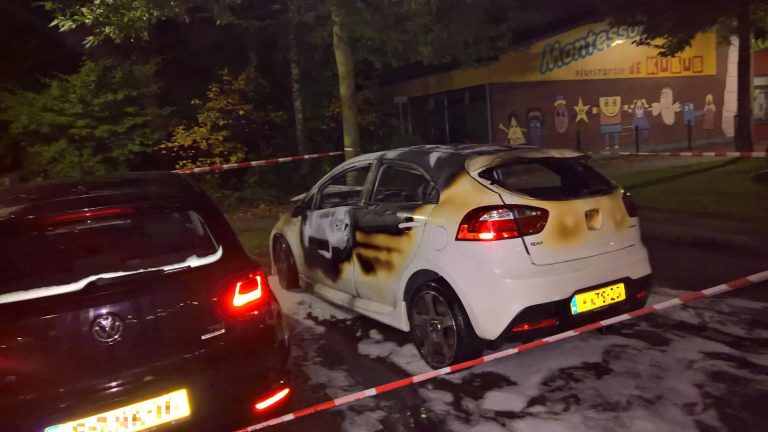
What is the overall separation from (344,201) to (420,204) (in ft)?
4.06

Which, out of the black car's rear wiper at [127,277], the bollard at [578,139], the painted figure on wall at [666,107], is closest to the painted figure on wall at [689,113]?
the painted figure on wall at [666,107]

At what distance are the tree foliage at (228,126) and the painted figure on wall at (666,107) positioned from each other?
49.1ft

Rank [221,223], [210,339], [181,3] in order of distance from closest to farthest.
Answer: [210,339], [221,223], [181,3]

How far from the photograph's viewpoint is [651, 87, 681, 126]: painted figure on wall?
22.7 meters

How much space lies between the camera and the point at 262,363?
3127mm

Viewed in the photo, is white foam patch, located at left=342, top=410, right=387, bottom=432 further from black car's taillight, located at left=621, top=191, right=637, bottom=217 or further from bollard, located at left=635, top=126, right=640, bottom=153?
bollard, located at left=635, top=126, right=640, bottom=153

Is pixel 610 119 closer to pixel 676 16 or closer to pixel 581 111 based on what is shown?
pixel 581 111

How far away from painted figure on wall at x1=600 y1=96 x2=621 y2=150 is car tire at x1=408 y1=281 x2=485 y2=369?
19193mm

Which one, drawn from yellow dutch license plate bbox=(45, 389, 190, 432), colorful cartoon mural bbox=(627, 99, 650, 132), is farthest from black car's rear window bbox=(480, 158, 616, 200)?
colorful cartoon mural bbox=(627, 99, 650, 132)

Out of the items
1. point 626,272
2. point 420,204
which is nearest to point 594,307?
point 626,272

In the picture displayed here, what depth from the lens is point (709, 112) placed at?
23781 millimetres

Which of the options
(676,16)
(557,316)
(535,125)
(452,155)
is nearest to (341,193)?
(452,155)

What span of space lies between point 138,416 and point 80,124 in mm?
10302

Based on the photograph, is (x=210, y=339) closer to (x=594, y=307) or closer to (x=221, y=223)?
(x=221, y=223)
